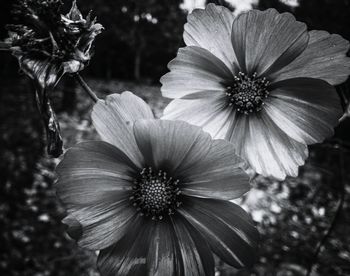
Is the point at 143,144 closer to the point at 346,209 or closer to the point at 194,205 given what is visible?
the point at 194,205

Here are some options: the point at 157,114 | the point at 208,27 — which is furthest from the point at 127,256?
the point at 157,114

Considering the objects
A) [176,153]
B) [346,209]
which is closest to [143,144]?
[176,153]

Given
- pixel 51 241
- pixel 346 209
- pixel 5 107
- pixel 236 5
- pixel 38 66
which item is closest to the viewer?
pixel 38 66

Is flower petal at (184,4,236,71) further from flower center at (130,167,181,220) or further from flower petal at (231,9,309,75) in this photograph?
flower center at (130,167,181,220)

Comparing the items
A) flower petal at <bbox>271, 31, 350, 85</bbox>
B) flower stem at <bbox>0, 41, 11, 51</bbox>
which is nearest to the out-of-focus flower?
flower stem at <bbox>0, 41, 11, 51</bbox>

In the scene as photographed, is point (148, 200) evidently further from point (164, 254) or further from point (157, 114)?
point (157, 114)
